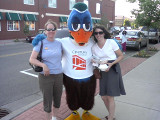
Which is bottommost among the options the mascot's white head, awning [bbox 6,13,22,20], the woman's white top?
the woman's white top

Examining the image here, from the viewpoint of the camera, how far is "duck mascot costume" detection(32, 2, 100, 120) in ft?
9.69

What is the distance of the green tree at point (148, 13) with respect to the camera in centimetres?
1075

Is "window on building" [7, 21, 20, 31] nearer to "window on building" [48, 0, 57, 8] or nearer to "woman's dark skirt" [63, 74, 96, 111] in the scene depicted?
"window on building" [48, 0, 57, 8]

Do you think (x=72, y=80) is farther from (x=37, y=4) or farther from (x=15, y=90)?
(x=37, y=4)

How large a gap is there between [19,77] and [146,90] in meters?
4.35

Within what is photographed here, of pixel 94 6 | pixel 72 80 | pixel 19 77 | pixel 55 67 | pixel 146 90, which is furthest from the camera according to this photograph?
pixel 94 6

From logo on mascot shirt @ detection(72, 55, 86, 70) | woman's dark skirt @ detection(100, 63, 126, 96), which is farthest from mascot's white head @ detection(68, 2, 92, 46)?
woman's dark skirt @ detection(100, 63, 126, 96)

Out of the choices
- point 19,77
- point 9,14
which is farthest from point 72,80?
point 9,14

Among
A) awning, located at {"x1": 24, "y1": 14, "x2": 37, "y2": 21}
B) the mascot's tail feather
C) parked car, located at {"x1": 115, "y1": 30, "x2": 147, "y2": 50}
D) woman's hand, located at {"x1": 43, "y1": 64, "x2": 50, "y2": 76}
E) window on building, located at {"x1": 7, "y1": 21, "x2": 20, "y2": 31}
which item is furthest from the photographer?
awning, located at {"x1": 24, "y1": 14, "x2": 37, "y2": 21}

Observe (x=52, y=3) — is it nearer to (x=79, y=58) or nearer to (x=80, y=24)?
(x=80, y=24)

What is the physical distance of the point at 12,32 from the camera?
69.7 ft

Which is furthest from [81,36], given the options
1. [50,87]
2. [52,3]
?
[52,3]

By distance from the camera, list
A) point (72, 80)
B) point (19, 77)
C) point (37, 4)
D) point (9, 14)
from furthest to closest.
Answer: point (37, 4) → point (9, 14) → point (19, 77) → point (72, 80)

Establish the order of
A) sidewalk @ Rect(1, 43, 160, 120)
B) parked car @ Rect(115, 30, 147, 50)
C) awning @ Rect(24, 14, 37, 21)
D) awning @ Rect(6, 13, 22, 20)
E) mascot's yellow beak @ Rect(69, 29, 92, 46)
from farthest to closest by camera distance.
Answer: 1. awning @ Rect(24, 14, 37, 21)
2. awning @ Rect(6, 13, 22, 20)
3. parked car @ Rect(115, 30, 147, 50)
4. sidewalk @ Rect(1, 43, 160, 120)
5. mascot's yellow beak @ Rect(69, 29, 92, 46)
